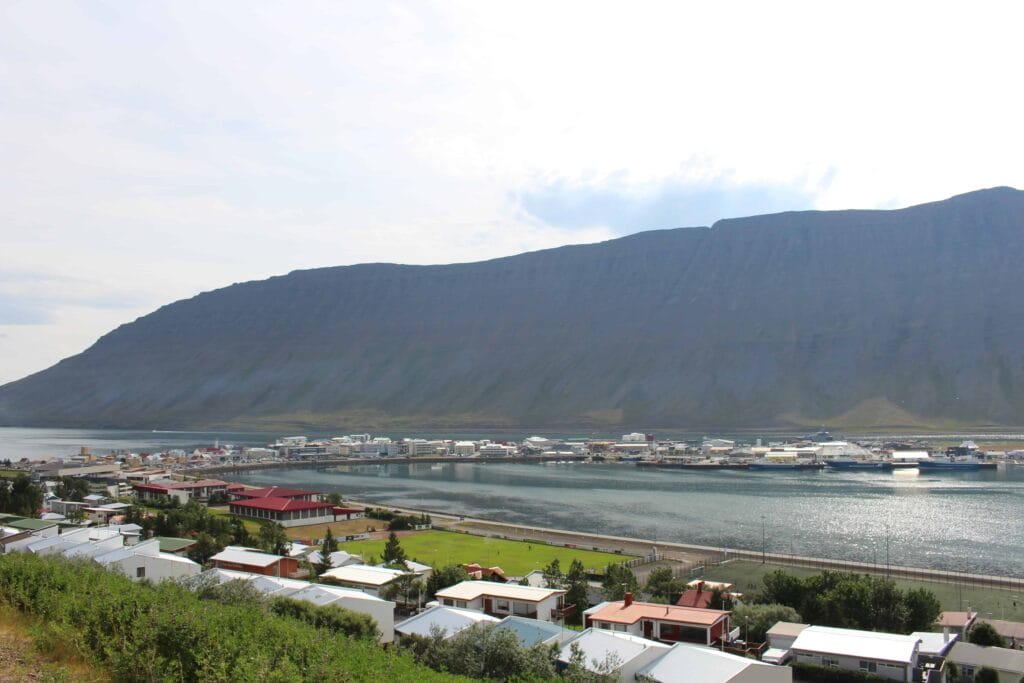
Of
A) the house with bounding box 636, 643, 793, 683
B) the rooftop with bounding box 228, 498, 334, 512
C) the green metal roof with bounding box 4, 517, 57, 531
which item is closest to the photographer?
the house with bounding box 636, 643, 793, 683

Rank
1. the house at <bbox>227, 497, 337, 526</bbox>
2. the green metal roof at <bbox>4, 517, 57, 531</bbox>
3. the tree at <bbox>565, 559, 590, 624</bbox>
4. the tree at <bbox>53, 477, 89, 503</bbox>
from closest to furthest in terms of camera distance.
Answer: the tree at <bbox>565, 559, 590, 624</bbox>
the green metal roof at <bbox>4, 517, 57, 531</bbox>
the house at <bbox>227, 497, 337, 526</bbox>
the tree at <bbox>53, 477, 89, 503</bbox>

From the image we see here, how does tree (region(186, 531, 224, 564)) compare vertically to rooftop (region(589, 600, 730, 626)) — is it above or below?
above

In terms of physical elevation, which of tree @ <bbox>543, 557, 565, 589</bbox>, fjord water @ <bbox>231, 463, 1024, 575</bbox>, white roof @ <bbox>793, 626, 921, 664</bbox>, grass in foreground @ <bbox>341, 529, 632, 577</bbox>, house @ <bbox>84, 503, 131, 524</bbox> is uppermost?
house @ <bbox>84, 503, 131, 524</bbox>

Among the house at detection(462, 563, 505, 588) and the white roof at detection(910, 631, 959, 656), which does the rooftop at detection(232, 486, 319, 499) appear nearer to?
the house at detection(462, 563, 505, 588)

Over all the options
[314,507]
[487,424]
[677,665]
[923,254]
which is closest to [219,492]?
[314,507]

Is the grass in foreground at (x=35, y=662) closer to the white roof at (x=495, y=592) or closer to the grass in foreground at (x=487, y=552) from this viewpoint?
the white roof at (x=495, y=592)

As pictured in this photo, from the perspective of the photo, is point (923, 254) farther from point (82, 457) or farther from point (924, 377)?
point (82, 457)

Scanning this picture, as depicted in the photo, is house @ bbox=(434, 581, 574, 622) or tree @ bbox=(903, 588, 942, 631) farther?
tree @ bbox=(903, 588, 942, 631)

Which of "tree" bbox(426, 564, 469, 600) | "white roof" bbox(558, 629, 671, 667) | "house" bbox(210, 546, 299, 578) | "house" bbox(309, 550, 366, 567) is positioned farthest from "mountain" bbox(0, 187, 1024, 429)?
"white roof" bbox(558, 629, 671, 667)
